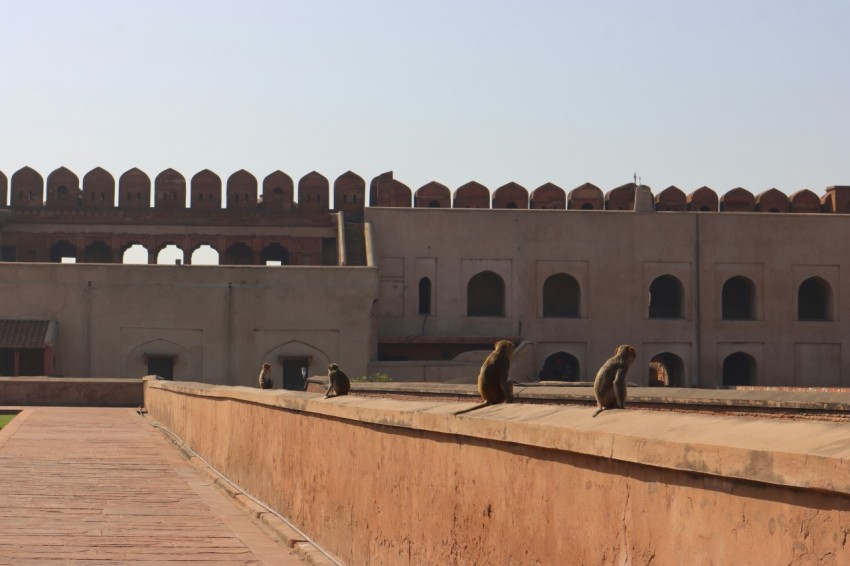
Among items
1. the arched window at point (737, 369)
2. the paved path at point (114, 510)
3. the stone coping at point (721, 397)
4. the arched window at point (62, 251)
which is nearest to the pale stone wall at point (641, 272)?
the arched window at point (737, 369)

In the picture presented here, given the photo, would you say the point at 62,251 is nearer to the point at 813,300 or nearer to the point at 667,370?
the point at 667,370

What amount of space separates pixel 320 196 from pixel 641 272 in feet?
30.0

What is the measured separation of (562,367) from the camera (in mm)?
33438

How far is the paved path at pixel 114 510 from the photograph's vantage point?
18.2 feet

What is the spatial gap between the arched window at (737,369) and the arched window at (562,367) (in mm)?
4300

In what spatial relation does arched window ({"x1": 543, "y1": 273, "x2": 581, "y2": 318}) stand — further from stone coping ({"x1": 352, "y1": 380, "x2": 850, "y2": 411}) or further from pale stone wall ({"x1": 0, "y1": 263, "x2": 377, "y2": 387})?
stone coping ({"x1": 352, "y1": 380, "x2": 850, "y2": 411})

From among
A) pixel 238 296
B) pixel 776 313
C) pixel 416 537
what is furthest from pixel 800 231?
pixel 416 537

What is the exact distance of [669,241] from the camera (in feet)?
110

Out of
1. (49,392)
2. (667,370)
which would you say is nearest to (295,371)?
(49,392)

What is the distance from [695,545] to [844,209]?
115 feet

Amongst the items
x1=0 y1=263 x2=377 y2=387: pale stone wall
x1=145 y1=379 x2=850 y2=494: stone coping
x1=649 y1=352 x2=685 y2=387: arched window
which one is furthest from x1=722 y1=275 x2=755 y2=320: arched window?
x1=145 y1=379 x2=850 y2=494: stone coping

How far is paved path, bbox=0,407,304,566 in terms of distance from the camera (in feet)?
18.2

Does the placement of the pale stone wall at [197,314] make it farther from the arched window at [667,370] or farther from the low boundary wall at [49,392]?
the arched window at [667,370]

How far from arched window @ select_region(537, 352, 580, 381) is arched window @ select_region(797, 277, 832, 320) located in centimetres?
635
